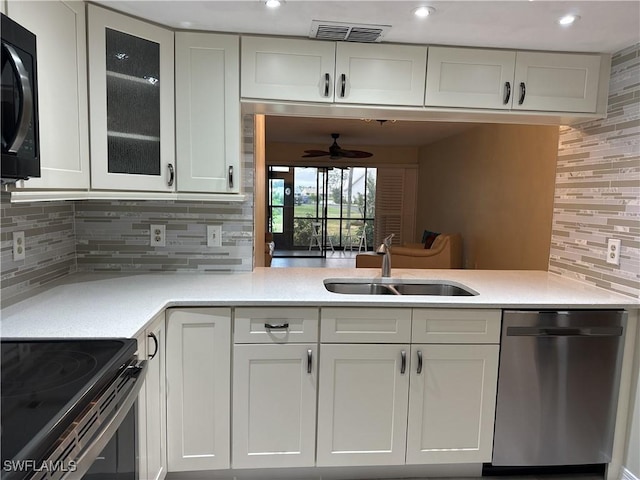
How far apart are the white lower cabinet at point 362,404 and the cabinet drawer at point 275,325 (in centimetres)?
12

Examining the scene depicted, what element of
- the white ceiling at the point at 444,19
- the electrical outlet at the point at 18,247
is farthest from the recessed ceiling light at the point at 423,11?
the electrical outlet at the point at 18,247

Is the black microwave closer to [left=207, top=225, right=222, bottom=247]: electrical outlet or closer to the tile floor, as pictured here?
[left=207, top=225, right=222, bottom=247]: electrical outlet

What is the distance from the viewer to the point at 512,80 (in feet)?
6.87

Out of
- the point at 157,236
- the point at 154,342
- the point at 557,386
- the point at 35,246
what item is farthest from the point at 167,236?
the point at 557,386

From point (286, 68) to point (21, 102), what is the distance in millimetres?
1204

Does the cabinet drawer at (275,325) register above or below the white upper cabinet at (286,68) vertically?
below

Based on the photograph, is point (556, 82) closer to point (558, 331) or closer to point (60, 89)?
point (558, 331)

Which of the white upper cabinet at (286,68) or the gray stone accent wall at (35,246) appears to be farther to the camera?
the white upper cabinet at (286,68)

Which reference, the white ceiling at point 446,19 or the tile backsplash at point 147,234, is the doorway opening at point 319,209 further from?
the white ceiling at point 446,19

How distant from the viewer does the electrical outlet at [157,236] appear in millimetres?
2330

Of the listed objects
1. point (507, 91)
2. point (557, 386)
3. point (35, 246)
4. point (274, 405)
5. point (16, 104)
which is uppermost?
point (507, 91)

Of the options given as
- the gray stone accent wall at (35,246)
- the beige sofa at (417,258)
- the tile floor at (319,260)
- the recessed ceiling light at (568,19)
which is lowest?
the tile floor at (319,260)

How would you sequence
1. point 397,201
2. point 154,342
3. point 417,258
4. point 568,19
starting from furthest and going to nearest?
point 397,201 → point 417,258 → point 568,19 → point 154,342

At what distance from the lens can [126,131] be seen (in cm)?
185
